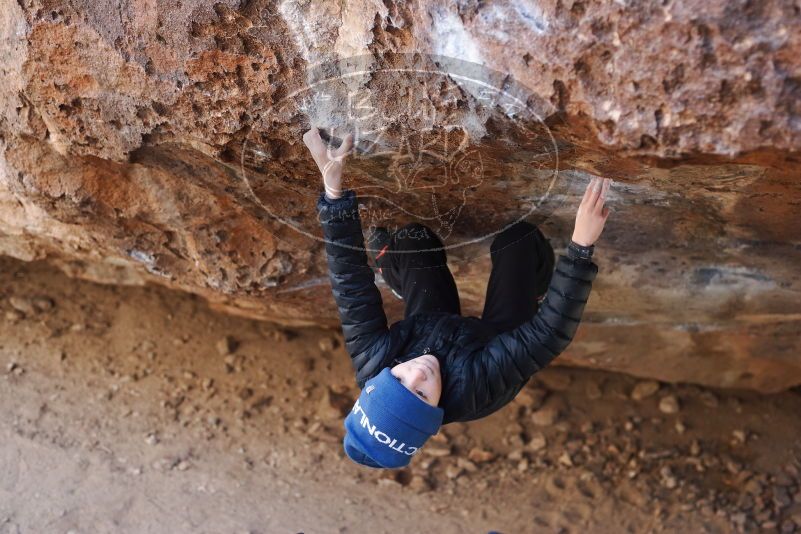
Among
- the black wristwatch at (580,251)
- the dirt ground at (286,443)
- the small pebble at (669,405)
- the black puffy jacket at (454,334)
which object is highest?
the black wristwatch at (580,251)

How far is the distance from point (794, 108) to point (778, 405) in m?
2.31

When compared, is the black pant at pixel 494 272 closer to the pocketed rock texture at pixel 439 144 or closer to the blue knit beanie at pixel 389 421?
the pocketed rock texture at pixel 439 144

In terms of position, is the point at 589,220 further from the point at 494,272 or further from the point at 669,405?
the point at 669,405

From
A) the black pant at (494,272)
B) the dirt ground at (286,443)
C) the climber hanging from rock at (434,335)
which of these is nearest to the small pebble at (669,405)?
the dirt ground at (286,443)

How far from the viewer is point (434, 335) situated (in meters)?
1.99

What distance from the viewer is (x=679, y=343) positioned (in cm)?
286

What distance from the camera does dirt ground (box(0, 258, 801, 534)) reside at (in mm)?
2803

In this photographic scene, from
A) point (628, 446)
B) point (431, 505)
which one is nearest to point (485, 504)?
point (431, 505)

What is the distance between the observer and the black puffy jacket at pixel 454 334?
1.79 metres

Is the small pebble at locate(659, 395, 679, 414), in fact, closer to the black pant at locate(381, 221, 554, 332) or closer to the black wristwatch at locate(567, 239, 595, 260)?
the black pant at locate(381, 221, 554, 332)

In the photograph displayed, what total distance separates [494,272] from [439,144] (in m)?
0.55

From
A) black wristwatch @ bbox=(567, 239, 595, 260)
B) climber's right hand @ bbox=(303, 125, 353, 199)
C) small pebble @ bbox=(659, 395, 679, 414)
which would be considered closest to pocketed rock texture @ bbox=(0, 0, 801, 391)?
climber's right hand @ bbox=(303, 125, 353, 199)

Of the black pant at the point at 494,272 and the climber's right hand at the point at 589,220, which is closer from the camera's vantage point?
the climber's right hand at the point at 589,220

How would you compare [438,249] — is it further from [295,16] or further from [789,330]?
[789,330]
